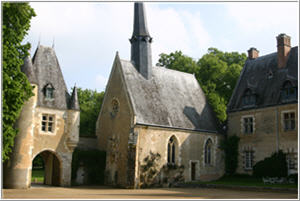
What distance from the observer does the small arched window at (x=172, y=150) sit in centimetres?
2609

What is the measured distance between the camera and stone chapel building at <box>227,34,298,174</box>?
2453cm

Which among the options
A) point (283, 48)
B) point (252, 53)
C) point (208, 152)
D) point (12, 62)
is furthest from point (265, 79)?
point (12, 62)

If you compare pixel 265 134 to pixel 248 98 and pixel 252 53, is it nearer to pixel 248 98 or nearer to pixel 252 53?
pixel 248 98

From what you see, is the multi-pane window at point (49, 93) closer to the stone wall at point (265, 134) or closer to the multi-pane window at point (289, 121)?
the stone wall at point (265, 134)

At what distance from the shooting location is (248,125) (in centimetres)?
2738

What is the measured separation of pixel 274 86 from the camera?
26.6m

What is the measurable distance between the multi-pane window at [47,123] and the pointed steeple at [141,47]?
26.5 ft

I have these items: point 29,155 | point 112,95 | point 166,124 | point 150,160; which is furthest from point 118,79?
point 29,155

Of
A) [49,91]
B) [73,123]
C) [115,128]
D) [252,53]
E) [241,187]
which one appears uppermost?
[252,53]

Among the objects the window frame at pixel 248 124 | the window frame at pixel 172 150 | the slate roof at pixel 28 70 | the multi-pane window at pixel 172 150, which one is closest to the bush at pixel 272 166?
the window frame at pixel 248 124

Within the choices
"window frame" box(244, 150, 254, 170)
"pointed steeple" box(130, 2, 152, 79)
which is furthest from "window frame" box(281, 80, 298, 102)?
"pointed steeple" box(130, 2, 152, 79)

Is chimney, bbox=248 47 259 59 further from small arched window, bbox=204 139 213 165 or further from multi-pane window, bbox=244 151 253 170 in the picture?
multi-pane window, bbox=244 151 253 170

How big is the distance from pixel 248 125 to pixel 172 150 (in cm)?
643

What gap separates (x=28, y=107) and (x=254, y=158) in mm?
16784
